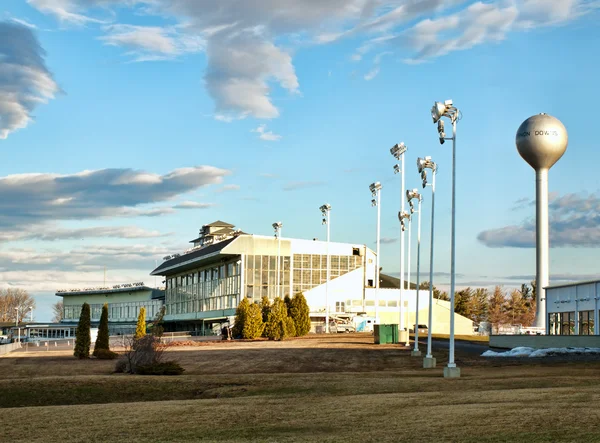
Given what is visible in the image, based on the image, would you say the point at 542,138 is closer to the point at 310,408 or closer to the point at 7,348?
the point at 7,348

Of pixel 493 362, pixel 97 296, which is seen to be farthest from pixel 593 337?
pixel 97 296

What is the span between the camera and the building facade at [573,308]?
222 ft

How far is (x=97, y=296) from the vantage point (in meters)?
176

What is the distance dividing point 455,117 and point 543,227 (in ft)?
199

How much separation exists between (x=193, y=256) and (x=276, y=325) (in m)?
53.1

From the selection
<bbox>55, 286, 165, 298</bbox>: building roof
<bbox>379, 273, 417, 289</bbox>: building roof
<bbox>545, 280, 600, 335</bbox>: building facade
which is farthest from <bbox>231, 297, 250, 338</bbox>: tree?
<bbox>55, 286, 165, 298</bbox>: building roof

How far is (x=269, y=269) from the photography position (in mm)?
118562

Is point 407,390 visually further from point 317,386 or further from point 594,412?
point 594,412

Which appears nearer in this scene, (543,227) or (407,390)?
(407,390)

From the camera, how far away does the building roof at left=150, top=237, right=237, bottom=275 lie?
394 ft

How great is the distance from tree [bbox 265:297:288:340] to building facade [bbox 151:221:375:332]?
27453mm

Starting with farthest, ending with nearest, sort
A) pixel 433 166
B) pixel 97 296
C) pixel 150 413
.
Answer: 1. pixel 97 296
2. pixel 433 166
3. pixel 150 413

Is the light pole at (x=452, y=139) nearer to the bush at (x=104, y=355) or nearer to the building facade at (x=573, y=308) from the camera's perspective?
the bush at (x=104, y=355)

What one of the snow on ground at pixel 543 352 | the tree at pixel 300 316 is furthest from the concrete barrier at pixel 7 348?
the snow on ground at pixel 543 352
